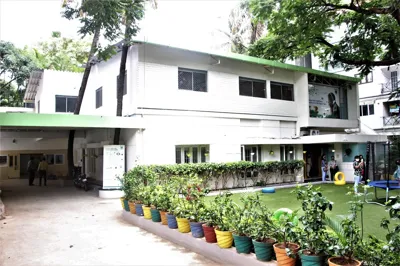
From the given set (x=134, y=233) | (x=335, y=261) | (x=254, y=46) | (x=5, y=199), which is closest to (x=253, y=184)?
(x=254, y=46)

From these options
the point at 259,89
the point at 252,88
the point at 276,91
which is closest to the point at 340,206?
the point at 252,88

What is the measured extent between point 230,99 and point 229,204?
10.4 meters

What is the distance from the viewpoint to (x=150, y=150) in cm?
1277

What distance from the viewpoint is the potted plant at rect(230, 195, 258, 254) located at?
482cm

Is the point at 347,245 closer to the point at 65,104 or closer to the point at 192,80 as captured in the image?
the point at 192,80

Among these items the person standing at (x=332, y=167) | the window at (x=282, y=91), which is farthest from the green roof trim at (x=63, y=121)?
the person standing at (x=332, y=167)

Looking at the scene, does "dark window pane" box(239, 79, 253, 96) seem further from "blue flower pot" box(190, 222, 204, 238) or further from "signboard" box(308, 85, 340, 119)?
"blue flower pot" box(190, 222, 204, 238)

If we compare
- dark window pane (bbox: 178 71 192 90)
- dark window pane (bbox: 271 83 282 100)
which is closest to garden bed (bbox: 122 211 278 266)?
dark window pane (bbox: 178 71 192 90)

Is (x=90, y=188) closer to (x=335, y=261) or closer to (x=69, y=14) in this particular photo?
(x=69, y=14)

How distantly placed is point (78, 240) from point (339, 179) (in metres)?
14.4

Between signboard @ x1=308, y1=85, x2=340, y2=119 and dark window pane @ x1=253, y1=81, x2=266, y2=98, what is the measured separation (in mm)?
3596

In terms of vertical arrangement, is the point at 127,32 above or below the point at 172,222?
above

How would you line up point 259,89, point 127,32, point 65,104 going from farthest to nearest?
point 65,104
point 259,89
point 127,32

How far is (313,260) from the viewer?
381 cm
